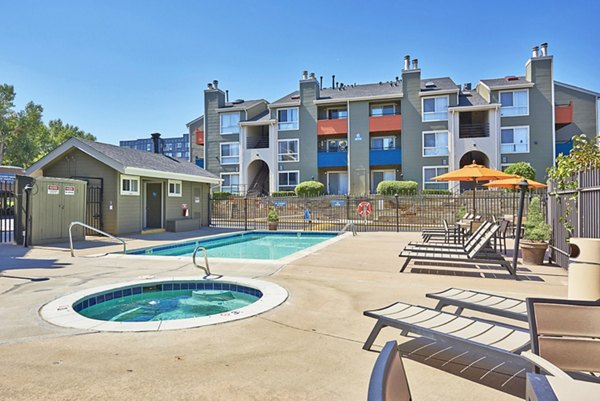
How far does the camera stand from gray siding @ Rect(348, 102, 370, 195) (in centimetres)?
2952

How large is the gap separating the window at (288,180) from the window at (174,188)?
13630mm

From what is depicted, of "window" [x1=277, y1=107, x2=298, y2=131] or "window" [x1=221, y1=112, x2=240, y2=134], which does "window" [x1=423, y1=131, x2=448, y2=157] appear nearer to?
"window" [x1=277, y1=107, x2=298, y2=131]

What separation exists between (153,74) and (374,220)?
51.5 feet

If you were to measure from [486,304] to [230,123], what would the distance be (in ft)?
104

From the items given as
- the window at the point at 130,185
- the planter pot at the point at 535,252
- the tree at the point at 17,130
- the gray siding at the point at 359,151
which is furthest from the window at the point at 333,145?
the tree at the point at 17,130

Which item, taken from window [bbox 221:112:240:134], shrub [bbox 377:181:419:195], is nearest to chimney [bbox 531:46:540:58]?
shrub [bbox 377:181:419:195]

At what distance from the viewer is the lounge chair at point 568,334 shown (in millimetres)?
2111

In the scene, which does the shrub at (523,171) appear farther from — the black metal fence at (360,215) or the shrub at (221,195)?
the shrub at (221,195)

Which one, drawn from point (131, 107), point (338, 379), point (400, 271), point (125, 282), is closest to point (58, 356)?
point (338, 379)

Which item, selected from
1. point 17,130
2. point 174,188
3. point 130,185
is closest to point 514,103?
point 174,188

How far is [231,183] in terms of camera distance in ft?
107

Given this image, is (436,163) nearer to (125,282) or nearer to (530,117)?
(530,117)

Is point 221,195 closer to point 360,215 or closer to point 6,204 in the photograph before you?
point 360,215

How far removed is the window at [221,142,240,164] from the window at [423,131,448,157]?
1667 cm
